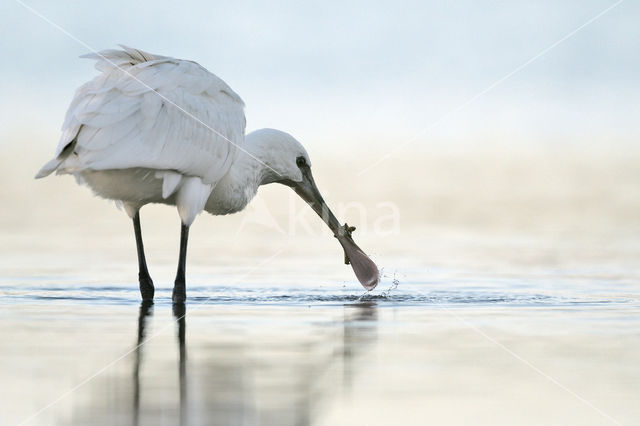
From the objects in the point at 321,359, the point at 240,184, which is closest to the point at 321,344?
the point at 321,359

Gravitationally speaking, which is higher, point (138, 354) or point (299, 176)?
point (299, 176)

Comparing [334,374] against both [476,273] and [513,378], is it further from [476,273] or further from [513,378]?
[476,273]

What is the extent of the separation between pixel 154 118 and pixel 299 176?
105 inches

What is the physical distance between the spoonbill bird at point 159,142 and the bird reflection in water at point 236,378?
2086mm

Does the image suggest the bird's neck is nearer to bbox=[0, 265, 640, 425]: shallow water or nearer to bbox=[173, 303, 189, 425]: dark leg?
bbox=[0, 265, 640, 425]: shallow water

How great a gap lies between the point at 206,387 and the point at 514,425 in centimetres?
144

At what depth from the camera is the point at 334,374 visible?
551 centimetres

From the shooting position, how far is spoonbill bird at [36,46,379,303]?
885 centimetres

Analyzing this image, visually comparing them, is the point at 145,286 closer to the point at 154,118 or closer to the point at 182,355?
the point at 154,118

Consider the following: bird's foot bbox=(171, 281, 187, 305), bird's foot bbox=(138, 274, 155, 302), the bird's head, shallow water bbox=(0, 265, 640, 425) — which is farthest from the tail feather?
the bird's head

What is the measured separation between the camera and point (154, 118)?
365 inches

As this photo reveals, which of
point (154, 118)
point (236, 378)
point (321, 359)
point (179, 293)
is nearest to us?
point (236, 378)

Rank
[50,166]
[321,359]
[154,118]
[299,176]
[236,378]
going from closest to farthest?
[236,378]
[321,359]
[50,166]
[154,118]
[299,176]

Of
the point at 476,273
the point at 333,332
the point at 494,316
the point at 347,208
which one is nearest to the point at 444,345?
the point at 333,332
